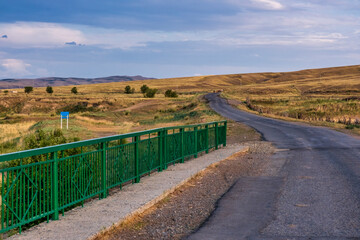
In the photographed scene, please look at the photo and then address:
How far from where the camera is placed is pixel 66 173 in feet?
26.5

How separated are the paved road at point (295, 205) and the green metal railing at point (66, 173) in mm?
2384

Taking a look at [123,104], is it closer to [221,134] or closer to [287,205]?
[221,134]

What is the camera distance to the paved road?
7391 mm

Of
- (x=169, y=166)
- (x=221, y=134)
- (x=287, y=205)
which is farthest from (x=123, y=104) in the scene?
(x=287, y=205)

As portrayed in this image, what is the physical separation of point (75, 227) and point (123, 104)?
86.6m

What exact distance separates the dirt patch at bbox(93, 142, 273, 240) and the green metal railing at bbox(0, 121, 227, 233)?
3.83 feet

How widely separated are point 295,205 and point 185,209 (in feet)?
7.33

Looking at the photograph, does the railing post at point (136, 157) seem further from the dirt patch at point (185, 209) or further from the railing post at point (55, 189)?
the railing post at point (55, 189)

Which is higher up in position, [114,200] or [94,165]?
[94,165]

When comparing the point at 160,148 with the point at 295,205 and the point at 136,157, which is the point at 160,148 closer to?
the point at 136,157

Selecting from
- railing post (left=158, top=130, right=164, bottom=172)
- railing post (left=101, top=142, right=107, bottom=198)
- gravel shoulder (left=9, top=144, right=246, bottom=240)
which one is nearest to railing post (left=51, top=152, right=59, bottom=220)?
gravel shoulder (left=9, top=144, right=246, bottom=240)

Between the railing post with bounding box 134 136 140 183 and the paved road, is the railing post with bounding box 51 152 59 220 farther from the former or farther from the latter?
the railing post with bounding box 134 136 140 183

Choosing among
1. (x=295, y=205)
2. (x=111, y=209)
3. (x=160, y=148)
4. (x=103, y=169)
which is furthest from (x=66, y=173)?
(x=160, y=148)

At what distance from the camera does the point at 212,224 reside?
8031mm
